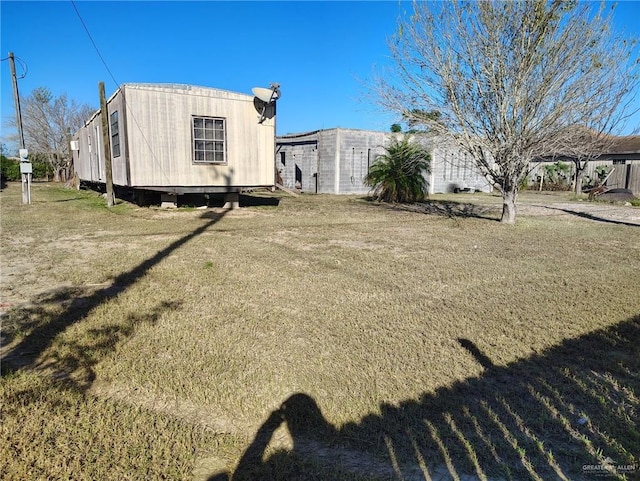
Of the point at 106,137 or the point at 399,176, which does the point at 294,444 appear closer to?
the point at 106,137

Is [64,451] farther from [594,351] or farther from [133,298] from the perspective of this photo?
[594,351]

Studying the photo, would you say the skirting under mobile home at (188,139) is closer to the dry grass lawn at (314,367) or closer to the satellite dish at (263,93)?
the satellite dish at (263,93)

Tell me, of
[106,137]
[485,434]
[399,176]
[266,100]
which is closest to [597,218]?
[399,176]

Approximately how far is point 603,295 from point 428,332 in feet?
8.10

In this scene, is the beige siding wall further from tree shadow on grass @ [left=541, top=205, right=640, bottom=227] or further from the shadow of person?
the shadow of person

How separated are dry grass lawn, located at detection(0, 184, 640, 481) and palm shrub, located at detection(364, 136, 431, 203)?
31.9 ft

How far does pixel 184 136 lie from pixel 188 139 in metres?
0.12

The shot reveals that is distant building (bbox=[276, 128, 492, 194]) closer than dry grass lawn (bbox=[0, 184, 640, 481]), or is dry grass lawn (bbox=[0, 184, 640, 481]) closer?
dry grass lawn (bbox=[0, 184, 640, 481])

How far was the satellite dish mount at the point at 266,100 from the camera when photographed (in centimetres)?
1116

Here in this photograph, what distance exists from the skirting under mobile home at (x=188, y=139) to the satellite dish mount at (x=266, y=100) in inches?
2.9

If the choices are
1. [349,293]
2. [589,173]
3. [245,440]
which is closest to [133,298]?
[349,293]

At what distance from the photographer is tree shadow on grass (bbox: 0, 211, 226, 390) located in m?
2.71

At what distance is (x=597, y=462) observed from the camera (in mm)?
1972

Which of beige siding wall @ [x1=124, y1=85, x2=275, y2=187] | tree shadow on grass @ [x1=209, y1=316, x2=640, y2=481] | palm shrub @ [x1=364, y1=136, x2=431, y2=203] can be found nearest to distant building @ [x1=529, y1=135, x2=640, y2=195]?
Result: palm shrub @ [x1=364, y1=136, x2=431, y2=203]
